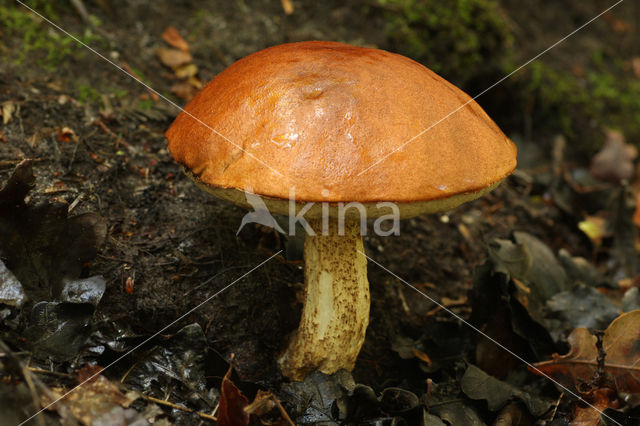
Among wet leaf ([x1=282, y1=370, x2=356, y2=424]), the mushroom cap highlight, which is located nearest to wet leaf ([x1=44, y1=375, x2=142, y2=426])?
wet leaf ([x1=282, y1=370, x2=356, y2=424])

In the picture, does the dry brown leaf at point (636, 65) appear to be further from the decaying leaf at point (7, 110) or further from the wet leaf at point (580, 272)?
the decaying leaf at point (7, 110)

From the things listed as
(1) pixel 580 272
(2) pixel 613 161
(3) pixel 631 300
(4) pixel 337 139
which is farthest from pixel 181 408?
(2) pixel 613 161

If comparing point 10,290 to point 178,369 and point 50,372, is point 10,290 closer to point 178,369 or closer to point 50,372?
point 50,372

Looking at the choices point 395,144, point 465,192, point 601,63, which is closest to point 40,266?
point 395,144

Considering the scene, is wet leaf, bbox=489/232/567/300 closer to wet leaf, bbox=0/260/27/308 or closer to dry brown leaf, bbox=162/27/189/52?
wet leaf, bbox=0/260/27/308

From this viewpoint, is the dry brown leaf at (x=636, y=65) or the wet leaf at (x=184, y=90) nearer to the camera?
the wet leaf at (x=184, y=90)

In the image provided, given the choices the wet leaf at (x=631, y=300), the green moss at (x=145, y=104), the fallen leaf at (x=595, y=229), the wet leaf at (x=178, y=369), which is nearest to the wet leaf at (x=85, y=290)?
the wet leaf at (x=178, y=369)

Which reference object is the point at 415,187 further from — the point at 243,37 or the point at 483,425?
the point at 243,37

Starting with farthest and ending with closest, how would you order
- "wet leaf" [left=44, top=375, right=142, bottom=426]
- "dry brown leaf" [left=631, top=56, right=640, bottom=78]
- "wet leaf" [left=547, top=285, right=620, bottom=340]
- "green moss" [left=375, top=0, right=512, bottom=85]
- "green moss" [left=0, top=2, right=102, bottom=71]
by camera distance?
"dry brown leaf" [left=631, top=56, right=640, bottom=78]
"green moss" [left=375, top=0, right=512, bottom=85]
"green moss" [left=0, top=2, right=102, bottom=71]
"wet leaf" [left=547, top=285, right=620, bottom=340]
"wet leaf" [left=44, top=375, right=142, bottom=426]
